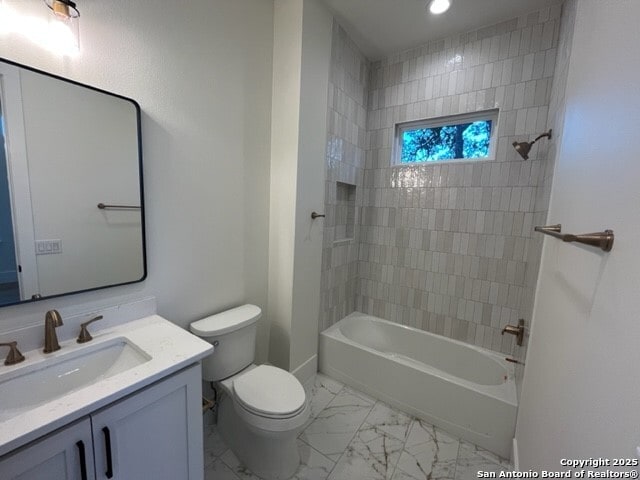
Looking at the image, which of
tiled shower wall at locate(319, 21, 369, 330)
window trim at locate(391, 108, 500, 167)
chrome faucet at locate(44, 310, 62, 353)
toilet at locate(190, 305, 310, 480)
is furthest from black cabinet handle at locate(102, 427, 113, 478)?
window trim at locate(391, 108, 500, 167)

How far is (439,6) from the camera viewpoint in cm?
173

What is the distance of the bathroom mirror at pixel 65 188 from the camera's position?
93cm

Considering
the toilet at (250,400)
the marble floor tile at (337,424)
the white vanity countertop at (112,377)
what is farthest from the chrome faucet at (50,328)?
the marble floor tile at (337,424)

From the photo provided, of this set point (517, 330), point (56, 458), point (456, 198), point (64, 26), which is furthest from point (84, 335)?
point (456, 198)

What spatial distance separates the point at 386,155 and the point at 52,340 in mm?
2483

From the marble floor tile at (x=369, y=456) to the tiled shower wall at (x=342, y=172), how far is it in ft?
2.82

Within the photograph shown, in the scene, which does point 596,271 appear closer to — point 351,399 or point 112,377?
point 112,377

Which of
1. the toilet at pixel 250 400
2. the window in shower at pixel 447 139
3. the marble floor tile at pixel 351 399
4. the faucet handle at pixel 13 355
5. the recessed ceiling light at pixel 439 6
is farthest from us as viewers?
the window in shower at pixel 447 139

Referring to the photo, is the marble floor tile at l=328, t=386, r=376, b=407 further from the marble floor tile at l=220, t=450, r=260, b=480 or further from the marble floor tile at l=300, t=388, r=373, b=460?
the marble floor tile at l=220, t=450, r=260, b=480

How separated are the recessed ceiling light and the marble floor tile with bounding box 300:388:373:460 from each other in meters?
2.79

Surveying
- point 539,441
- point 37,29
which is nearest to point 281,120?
point 37,29

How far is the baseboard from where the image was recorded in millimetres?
2041

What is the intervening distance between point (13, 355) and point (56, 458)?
45 cm

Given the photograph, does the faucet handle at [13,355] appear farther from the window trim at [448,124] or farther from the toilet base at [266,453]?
the window trim at [448,124]
